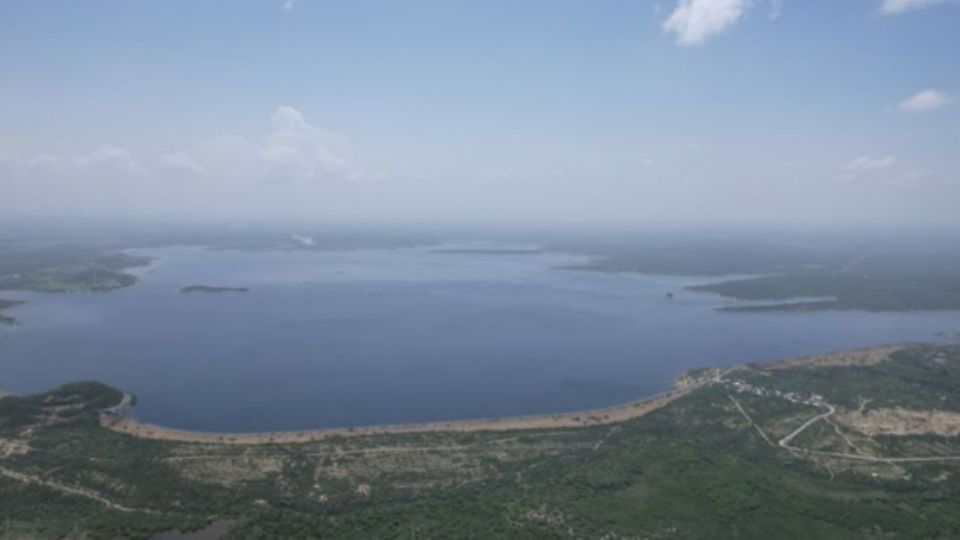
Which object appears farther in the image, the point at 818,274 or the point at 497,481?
the point at 818,274

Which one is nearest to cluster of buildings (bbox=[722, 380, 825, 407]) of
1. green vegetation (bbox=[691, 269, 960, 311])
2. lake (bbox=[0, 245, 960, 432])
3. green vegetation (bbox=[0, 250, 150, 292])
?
lake (bbox=[0, 245, 960, 432])

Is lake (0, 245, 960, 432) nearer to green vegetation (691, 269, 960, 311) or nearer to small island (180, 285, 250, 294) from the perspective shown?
small island (180, 285, 250, 294)

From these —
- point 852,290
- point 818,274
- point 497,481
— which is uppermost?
point 818,274

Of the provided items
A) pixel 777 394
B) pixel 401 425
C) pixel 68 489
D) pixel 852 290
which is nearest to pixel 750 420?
pixel 777 394

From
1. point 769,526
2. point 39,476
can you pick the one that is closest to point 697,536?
point 769,526

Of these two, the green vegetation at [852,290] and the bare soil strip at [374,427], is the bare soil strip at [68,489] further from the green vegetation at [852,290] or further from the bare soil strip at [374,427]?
the green vegetation at [852,290]

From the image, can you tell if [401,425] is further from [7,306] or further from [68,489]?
[7,306]

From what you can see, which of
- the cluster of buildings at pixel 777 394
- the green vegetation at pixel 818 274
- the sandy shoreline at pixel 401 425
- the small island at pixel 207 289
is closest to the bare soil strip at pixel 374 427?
the sandy shoreline at pixel 401 425
